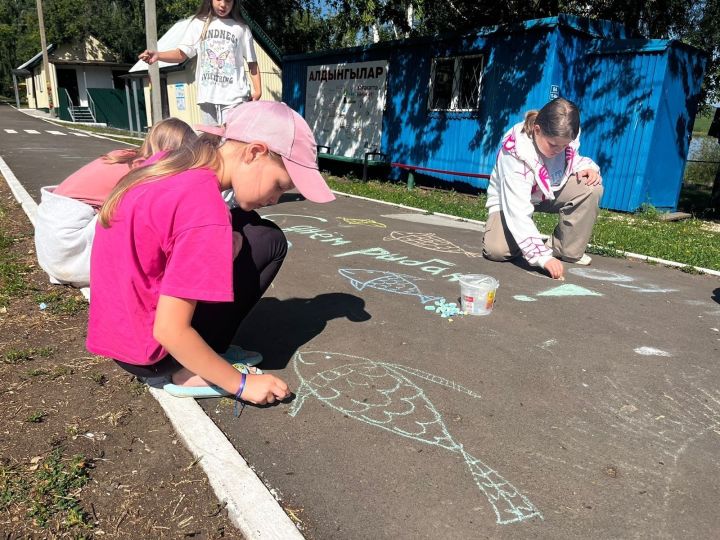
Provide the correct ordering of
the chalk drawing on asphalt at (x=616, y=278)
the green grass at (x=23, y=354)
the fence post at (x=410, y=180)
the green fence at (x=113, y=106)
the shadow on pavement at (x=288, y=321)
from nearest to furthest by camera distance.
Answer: the green grass at (x=23, y=354), the shadow on pavement at (x=288, y=321), the chalk drawing on asphalt at (x=616, y=278), the fence post at (x=410, y=180), the green fence at (x=113, y=106)

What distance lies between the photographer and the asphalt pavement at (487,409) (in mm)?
1924

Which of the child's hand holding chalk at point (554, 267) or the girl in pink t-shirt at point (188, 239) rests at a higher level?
the girl in pink t-shirt at point (188, 239)

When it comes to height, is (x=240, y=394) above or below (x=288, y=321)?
above

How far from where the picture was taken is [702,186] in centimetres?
1705

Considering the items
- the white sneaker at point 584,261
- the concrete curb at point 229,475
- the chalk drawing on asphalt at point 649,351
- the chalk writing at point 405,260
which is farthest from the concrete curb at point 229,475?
the white sneaker at point 584,261

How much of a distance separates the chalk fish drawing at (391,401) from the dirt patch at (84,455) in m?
0.63

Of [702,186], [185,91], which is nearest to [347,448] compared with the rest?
[702,186]

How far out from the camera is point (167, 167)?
198 cm

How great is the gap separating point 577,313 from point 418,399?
6.16 feet

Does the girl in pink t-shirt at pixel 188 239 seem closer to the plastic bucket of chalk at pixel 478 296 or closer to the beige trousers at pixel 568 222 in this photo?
the plastic bucket of chalk at pixel 478 296

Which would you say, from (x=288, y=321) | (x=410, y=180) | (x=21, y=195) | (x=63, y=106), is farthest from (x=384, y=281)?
(x=63, y=106)

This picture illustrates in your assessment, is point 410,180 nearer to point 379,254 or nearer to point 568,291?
point 379,254

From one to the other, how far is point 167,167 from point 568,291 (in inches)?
138

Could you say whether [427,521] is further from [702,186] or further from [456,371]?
[702,186]
